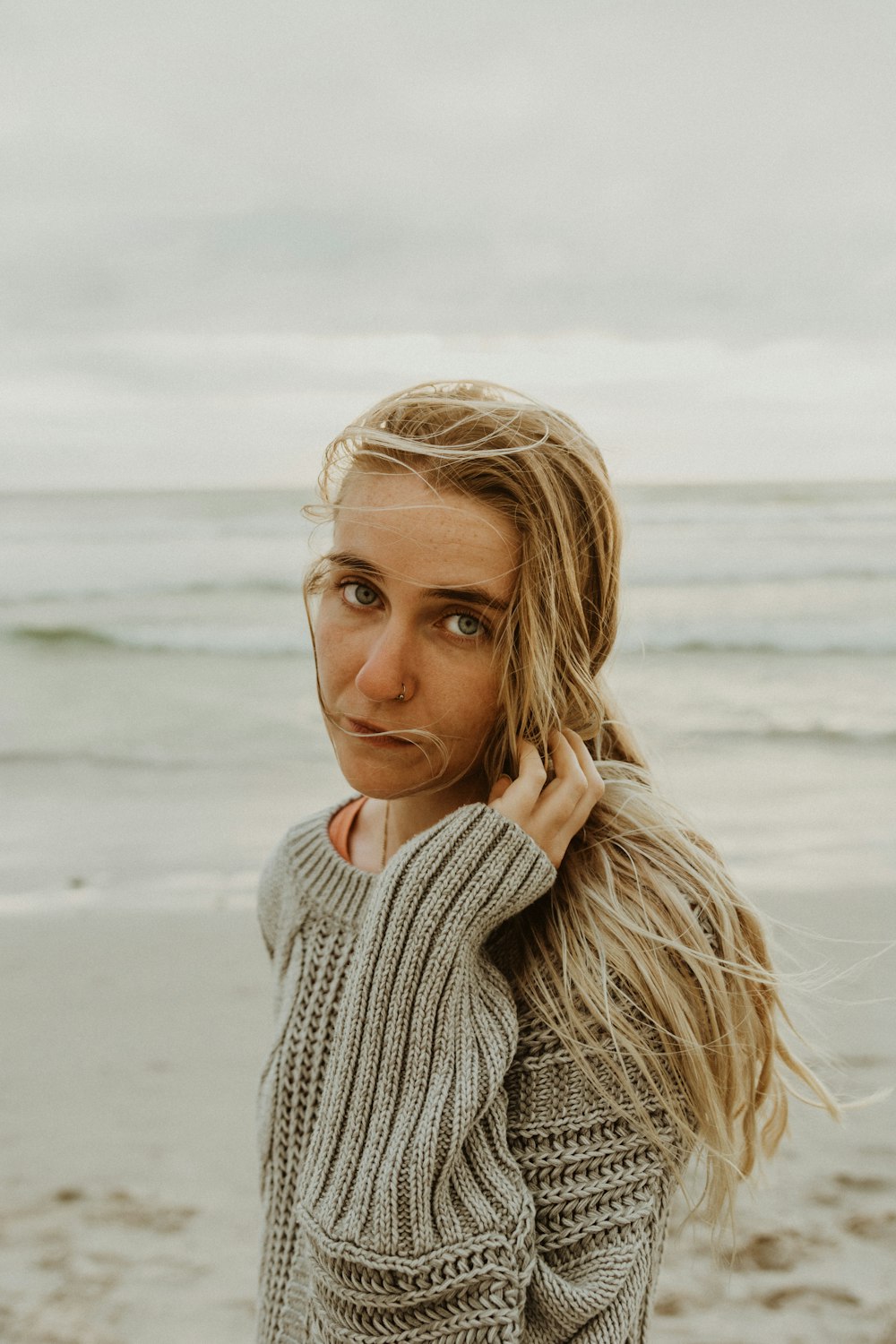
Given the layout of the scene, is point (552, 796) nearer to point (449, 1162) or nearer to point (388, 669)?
point (388, 669)

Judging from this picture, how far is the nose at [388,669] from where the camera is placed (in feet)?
4.42

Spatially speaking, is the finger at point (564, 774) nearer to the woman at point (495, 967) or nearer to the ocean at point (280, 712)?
the woman at point (495, 967)

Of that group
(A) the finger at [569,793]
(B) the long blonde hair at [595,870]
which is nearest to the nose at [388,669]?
(B) the long blonde hair at [595,870]

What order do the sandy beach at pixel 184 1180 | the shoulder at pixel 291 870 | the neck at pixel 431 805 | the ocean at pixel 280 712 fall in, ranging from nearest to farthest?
the neck at pixel 431 805, the shoulder at pixel 291 870, the sandy beach at pixel 184 1180, the ocean at pixel 280 712

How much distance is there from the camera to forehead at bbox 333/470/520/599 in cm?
134

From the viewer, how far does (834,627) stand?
12852mm

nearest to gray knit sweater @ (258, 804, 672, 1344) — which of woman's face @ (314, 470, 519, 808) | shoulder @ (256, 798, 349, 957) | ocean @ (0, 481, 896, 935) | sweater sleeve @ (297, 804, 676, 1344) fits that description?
sweater sleeve @ (297, 804, 676, 1344)

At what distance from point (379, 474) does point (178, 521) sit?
27.3m

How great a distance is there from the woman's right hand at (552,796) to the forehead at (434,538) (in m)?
0.22

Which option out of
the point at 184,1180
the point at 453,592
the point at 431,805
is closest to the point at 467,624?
the point at 453,592

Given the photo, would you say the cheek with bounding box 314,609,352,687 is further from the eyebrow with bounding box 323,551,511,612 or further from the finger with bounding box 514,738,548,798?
the finger with bounding box 514,738,548,798

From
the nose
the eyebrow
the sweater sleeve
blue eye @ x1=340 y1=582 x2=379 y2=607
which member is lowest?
the sweater sleeve

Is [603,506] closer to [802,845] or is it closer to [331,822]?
[331,822]

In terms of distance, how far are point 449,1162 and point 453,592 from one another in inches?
26.0
